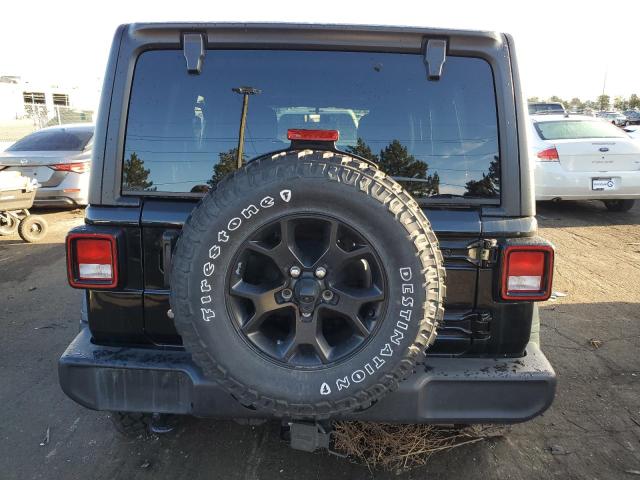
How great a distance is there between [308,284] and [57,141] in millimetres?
8194

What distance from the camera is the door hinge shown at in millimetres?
2184

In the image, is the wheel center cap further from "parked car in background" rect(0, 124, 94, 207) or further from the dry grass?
"parked car in background" rect(0, 124, 94, 207)

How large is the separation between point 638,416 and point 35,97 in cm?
4480

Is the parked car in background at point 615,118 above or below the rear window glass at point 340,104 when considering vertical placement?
above

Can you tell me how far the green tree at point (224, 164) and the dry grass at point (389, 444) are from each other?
1.38m

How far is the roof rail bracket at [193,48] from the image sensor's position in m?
2.18

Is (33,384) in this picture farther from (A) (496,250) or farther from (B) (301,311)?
(A) (496,250)

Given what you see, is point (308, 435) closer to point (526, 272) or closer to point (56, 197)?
point (526, 272)

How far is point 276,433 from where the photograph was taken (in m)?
2.89

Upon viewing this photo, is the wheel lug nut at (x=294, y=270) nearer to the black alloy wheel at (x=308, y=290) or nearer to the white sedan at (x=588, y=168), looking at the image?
the black alloy wheel at (x=308, y=290)

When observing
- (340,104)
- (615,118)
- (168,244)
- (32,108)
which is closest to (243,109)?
(340,104)

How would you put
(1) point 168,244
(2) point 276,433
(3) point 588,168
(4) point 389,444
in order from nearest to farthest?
(1) point 168,244
(4) point 389,444
(2) point 276,433
(3) point 588,168

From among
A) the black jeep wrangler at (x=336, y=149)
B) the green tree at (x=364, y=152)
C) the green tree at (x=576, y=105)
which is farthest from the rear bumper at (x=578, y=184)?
the green tree at (x=576, y=105)

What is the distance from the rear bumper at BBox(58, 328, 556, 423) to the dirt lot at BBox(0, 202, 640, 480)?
0.52 metres
